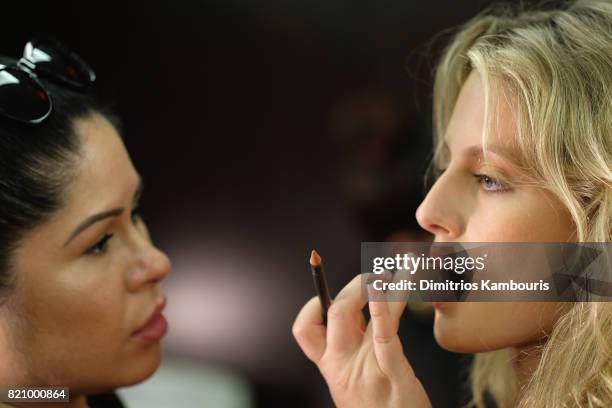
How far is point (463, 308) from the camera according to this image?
2.26 ft

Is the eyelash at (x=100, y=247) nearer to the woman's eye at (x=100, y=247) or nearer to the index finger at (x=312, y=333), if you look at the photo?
the woman's eye at (x=100, y=247)

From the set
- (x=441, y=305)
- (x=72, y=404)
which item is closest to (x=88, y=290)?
(x=72, y=404)

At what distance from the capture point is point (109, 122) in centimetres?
81

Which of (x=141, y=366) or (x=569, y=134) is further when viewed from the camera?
(x=141, y=366)

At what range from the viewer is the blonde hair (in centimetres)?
62

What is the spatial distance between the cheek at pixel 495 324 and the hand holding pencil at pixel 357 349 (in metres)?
0.07

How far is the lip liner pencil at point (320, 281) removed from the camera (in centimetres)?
63

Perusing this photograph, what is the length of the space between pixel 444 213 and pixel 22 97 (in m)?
0.44

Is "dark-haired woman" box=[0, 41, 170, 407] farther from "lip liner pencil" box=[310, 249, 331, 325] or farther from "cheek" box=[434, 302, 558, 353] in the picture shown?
"cheek" box=[434, 302, 558, 353]

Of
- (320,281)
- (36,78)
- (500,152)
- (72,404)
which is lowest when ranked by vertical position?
(72,404)

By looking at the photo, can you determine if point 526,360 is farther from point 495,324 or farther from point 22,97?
point 22,97

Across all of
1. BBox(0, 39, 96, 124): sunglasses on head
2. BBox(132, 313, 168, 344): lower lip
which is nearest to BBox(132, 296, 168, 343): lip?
BBox(132, 313, 168, 344): lower lip

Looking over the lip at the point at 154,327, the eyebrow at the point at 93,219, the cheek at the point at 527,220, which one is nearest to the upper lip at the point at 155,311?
the lip at the point at 154,327

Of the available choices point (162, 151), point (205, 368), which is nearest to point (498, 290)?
point (205, 368)
